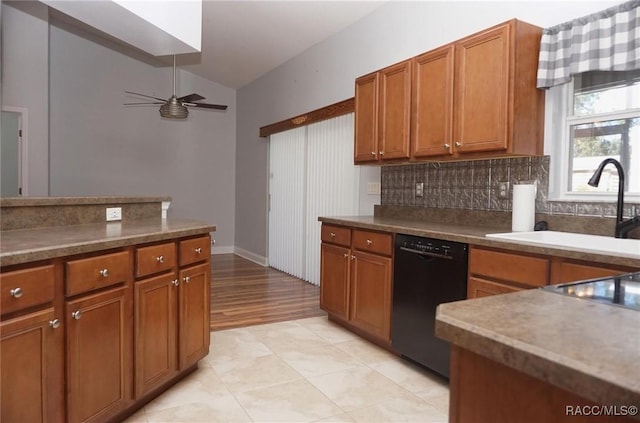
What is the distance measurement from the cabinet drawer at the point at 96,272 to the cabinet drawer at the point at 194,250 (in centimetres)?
44

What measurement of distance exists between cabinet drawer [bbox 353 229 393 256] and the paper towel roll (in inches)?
31.8

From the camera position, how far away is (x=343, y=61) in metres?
4.51

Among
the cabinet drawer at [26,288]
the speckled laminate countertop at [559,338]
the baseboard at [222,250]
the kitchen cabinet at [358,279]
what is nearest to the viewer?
the speckled laminate countertop at [559,338]

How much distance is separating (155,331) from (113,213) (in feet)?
3.31

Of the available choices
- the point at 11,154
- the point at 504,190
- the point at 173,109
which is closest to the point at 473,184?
→ the point at 504,190

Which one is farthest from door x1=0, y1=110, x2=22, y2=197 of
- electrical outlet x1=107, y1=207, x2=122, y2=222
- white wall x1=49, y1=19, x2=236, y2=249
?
electrical outlet x1=107, y1=207, x2=122, y2=222

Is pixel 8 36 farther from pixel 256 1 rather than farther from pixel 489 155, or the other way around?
pixel 489 155

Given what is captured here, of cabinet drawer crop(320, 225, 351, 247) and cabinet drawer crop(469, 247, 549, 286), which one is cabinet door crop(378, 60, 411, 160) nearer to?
cabinet drawer crop(320, 225, 351, 247)

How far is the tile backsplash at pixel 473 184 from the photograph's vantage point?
2.50 m

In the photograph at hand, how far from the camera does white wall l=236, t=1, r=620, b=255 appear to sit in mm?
2844

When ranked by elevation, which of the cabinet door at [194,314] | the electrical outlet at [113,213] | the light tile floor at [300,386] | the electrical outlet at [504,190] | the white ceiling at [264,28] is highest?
the white ceiling at [264,28]

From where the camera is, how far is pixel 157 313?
2.18 m

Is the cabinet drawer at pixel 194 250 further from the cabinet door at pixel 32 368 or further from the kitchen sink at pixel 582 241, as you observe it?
the kitchen sink at pixel 582 241

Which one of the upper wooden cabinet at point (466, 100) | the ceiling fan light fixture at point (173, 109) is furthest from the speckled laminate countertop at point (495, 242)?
the ceiling fan light fixture at point (173, 109)
